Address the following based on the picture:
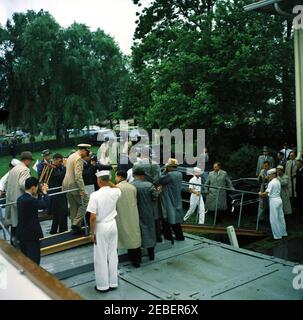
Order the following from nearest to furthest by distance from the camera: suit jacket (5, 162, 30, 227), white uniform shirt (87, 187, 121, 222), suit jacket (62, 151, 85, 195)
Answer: white uniform shirt (87, 187, 121, 222)
suit jacket (5, 162, 30, 227)
suit jacket (62, 151, 85, 195)

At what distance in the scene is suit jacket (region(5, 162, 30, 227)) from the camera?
6.49 meters

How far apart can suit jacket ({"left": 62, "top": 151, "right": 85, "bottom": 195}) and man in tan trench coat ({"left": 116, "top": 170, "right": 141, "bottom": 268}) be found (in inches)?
40.9

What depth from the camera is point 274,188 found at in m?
9.41

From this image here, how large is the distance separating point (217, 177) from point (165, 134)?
5458 mm

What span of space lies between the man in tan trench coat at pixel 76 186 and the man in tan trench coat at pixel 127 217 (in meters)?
1.07

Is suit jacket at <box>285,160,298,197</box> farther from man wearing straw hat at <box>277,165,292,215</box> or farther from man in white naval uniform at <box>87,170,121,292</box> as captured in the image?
man in white naval uniform at <box>87,170,121,292</box>

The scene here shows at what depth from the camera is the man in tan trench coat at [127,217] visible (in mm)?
6047

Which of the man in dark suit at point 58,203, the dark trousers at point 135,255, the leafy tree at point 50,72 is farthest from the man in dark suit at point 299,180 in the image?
the leafy tree at point 50,72

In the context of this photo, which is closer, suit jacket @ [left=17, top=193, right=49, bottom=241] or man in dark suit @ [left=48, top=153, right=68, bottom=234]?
suit jacket @ [left=17, top=193, right=49, bottom=241]

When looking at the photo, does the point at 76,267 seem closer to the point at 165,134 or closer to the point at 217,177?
the point at 217,177

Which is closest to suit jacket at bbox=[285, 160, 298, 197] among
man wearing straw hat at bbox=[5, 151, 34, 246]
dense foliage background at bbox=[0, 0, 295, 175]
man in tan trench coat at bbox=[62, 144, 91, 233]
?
dense foliage background at bbox=[0, 0, 295, 175]

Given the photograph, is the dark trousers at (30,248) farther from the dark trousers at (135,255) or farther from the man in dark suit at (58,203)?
the man in dark suit at (58,203)

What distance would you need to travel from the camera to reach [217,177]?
32.8 ft

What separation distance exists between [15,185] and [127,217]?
1.96 m
